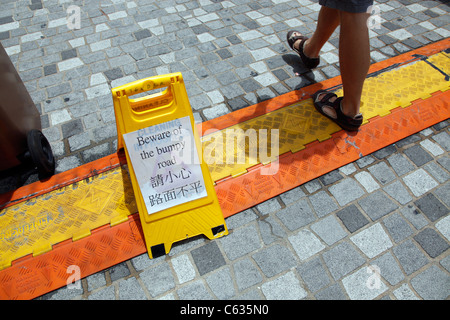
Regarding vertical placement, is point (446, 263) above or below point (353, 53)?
below

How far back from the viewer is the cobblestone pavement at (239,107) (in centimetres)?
221

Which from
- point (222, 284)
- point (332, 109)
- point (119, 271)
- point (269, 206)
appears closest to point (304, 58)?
point (332, 109)

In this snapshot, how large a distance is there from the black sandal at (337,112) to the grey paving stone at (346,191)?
0.60 meters

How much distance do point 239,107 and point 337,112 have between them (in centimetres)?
105

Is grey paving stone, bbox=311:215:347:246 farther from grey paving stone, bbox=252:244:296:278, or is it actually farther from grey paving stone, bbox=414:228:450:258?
grey paving stone, bbox=414:228:450:258

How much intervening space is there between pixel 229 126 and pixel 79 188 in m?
1.57

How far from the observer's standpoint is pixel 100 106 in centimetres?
345

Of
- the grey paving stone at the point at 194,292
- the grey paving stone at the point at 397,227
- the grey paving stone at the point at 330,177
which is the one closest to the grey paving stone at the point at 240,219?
the grey paving stone at the point at 194,292

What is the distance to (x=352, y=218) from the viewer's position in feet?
8.31

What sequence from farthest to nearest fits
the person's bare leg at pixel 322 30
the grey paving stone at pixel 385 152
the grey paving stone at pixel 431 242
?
the person's bare leg at pixel 322 30
the grey paving stone at pixel 385 152
the grey paving stone at pixel 431 242

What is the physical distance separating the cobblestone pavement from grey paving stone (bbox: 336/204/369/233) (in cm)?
1

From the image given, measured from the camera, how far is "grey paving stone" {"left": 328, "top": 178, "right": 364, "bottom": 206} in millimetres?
2652

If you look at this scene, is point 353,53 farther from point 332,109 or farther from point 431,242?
point 431,242

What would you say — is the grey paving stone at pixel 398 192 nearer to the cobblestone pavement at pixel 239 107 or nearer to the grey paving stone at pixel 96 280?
the cobblestone pavement at pixel 239 107
